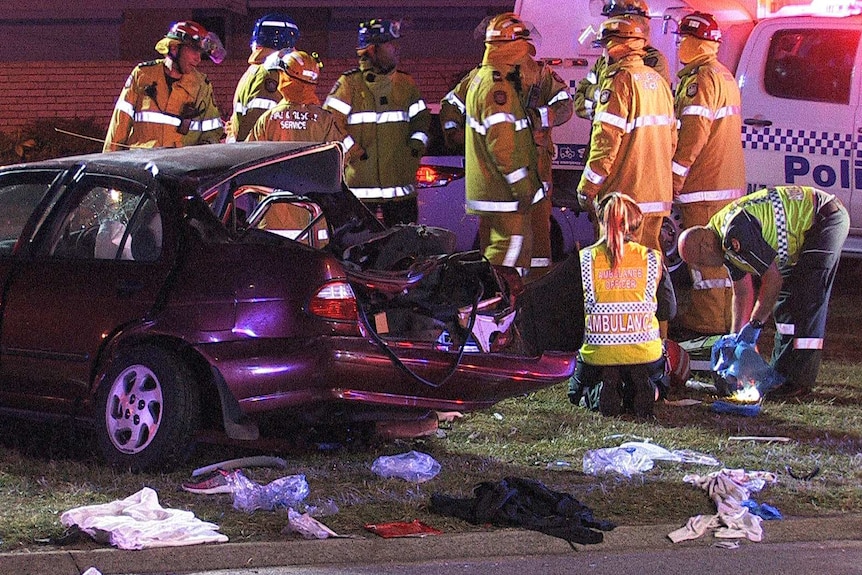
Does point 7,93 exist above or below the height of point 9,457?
above

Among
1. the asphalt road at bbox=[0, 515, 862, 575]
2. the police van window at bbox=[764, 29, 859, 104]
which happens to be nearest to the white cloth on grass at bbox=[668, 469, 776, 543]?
the asphalt road at bbox=[0, 515, 862, 575]

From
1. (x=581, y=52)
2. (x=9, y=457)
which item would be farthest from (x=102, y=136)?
(x=9, y=457)

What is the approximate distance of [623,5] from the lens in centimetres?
1005

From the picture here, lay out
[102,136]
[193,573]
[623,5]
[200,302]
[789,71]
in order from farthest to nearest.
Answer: [102,136] < [789,71] < [623,5] < [200,302] < [193,573]

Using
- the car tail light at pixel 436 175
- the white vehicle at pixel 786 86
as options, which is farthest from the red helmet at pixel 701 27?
the car tail light at pixel 436 175

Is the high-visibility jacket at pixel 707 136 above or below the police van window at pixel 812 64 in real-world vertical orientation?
below

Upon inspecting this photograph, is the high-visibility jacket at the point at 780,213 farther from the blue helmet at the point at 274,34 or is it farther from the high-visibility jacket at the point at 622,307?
the blue helmet at the point at 274,34

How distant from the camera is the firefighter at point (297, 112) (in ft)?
32.1

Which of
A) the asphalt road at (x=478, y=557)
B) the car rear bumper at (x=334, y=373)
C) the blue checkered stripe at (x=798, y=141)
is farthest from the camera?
the blue checkered stripe at (x=798, y=141)

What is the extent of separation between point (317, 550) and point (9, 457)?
84.3 inches

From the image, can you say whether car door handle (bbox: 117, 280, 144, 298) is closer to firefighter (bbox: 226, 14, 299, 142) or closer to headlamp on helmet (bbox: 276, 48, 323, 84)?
headlamp on helmet (bbox: 276, 48, 323, 84)

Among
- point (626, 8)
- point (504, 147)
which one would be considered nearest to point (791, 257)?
point (504, 147)

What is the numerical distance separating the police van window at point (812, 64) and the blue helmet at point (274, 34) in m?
3.81

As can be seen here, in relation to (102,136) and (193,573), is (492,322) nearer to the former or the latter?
(193,573)
